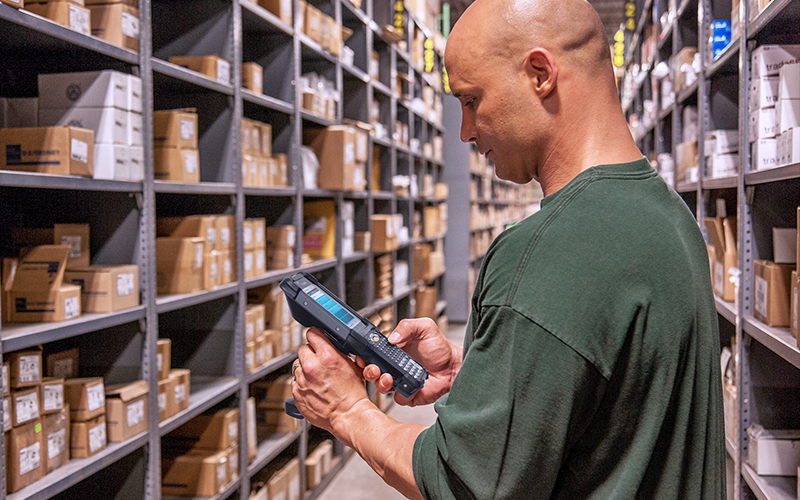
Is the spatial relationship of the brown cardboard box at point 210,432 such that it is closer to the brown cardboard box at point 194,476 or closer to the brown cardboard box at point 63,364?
the brown cardboard box at point 194,476

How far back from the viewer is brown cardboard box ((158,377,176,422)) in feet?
7.55

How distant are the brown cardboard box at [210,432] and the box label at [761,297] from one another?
2.11 meters

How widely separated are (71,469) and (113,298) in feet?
1.68

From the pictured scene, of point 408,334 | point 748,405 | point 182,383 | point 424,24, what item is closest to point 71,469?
point 182,383

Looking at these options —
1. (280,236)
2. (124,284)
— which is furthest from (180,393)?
(280,236)

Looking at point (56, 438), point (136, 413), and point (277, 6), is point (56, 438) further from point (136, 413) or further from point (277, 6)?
point (277, 6)

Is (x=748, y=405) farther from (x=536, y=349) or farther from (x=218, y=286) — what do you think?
(x=218, y=286)

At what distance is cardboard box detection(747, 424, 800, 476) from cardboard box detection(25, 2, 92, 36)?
2461 millimetres

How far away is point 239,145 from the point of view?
281cm

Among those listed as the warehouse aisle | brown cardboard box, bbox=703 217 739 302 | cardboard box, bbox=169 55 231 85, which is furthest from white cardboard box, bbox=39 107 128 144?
the warehouse aisle

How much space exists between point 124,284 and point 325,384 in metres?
1.28

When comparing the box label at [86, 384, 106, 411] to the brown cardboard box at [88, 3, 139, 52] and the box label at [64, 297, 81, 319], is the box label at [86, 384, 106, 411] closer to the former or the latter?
the box label at [64, 297, 81, 319]

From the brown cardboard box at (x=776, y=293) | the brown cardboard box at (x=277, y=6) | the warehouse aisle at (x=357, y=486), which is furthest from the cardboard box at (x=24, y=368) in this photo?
the warehouse aisle at (x=357, y=486)

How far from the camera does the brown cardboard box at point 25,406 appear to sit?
5.51 feet
